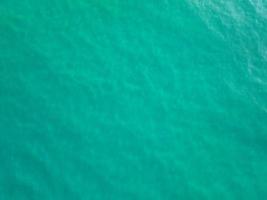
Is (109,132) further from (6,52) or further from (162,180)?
(6,52)

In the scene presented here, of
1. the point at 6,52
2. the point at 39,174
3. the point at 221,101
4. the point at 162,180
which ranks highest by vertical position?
the point at 221,101

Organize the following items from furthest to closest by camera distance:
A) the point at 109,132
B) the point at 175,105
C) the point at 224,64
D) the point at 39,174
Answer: the point at 224,64 → the point at 175,105 → the point at 109,132 → the point at 39,174

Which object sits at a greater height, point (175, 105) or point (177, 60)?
point (177, 60)

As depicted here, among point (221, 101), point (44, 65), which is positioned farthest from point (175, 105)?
point (44, 65)

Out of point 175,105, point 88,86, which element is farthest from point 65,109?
point 175,105

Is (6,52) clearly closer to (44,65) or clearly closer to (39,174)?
A: (44,65)

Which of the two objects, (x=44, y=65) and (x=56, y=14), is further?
(x=56, y=14)

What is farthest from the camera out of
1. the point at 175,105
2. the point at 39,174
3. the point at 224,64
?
the point at 224,64
